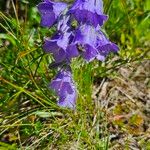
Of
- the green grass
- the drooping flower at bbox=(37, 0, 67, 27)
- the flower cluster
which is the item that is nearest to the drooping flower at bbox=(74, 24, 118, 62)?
the flower cluster

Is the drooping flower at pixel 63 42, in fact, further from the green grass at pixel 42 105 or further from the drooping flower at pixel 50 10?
the green grass at pixel 42 105

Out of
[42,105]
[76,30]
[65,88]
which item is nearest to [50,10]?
[76,30]

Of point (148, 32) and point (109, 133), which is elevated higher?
point (148, 32)

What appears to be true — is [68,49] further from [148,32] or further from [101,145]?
[148,32]

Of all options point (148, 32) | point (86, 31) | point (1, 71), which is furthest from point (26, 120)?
point (148, 32)

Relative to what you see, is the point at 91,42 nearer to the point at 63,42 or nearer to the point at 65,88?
the point at 63,42

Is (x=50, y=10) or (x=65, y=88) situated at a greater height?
(x=50, y=10)
